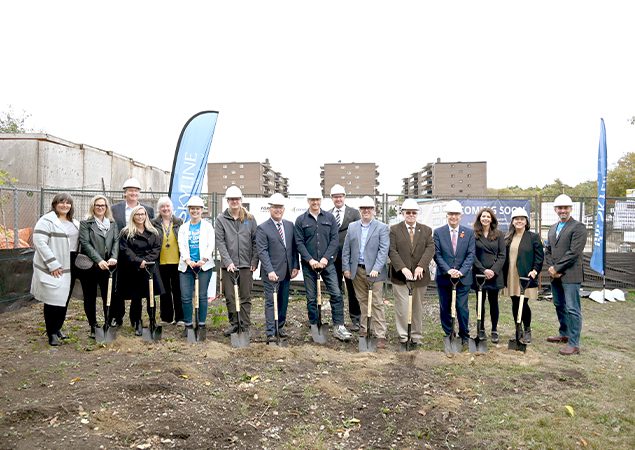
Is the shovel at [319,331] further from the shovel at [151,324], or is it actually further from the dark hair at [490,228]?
the dark hair at [490,228]

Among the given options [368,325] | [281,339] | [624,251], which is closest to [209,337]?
[281,339]

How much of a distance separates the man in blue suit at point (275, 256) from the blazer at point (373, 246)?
85cm

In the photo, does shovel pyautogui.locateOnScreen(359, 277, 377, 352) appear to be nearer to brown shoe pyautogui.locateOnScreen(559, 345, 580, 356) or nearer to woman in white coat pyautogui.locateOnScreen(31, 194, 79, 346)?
brown shoe pyautogui.locateOnScreen(559, 345, 580, 356)

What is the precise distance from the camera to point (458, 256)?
6418mm

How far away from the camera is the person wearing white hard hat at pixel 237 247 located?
6.59 m

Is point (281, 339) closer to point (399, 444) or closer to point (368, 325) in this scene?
point (368, 325)

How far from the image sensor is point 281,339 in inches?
257

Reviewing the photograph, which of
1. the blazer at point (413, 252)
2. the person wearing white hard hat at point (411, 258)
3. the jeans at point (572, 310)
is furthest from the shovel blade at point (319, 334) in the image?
the jeans at point (572, 310)

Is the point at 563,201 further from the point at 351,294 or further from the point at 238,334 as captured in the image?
the point at 238,334

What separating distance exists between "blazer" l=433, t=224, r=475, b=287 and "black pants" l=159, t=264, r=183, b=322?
3.75m

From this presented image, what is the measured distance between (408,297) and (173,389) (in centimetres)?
325

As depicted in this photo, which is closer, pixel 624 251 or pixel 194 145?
pixel 194 145

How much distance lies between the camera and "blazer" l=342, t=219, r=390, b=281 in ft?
21.2

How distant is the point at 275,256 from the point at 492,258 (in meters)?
2.98
